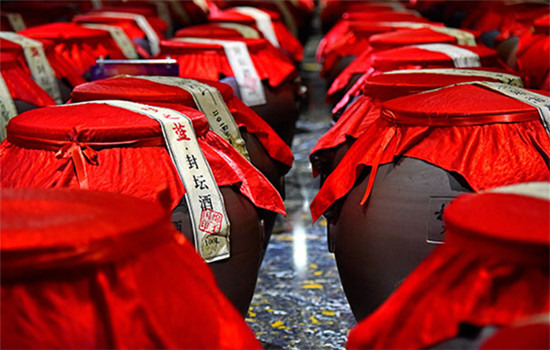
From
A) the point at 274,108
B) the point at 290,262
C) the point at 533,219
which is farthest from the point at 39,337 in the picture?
the point at 274,108

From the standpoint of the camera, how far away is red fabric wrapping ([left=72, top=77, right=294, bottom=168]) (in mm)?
2615

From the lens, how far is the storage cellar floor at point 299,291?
2.80 m

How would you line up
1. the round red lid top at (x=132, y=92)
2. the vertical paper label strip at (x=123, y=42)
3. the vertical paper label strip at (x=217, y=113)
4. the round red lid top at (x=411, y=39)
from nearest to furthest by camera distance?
the round red lid top at (x=132, y=92), the vertical paper label strip at (x=217, y=113), the round red lid top at (x=411, y=39), the vertical paper label strip at (x=123, y=42)

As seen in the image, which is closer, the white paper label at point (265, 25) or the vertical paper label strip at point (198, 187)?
the vertical paper label strip at point (198, 187)

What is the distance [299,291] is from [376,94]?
87 cm

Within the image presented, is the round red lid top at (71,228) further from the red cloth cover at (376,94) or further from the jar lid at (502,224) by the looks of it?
the red cloth cover at (376,94)

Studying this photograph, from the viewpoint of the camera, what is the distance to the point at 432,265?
1324 mm

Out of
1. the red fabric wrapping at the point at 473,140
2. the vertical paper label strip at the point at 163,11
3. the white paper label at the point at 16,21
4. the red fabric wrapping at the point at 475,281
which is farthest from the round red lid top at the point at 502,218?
the vertical paper label strip at the point at 163,11

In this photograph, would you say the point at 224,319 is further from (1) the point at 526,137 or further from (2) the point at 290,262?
(2) the point at 290,262

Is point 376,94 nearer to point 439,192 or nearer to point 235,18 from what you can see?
point 439,192

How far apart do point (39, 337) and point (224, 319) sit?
314mm

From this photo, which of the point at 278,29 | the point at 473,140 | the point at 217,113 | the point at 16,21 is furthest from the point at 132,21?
the point at 473,140

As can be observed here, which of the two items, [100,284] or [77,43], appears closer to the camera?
[100,284]

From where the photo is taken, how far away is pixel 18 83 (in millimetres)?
3396
